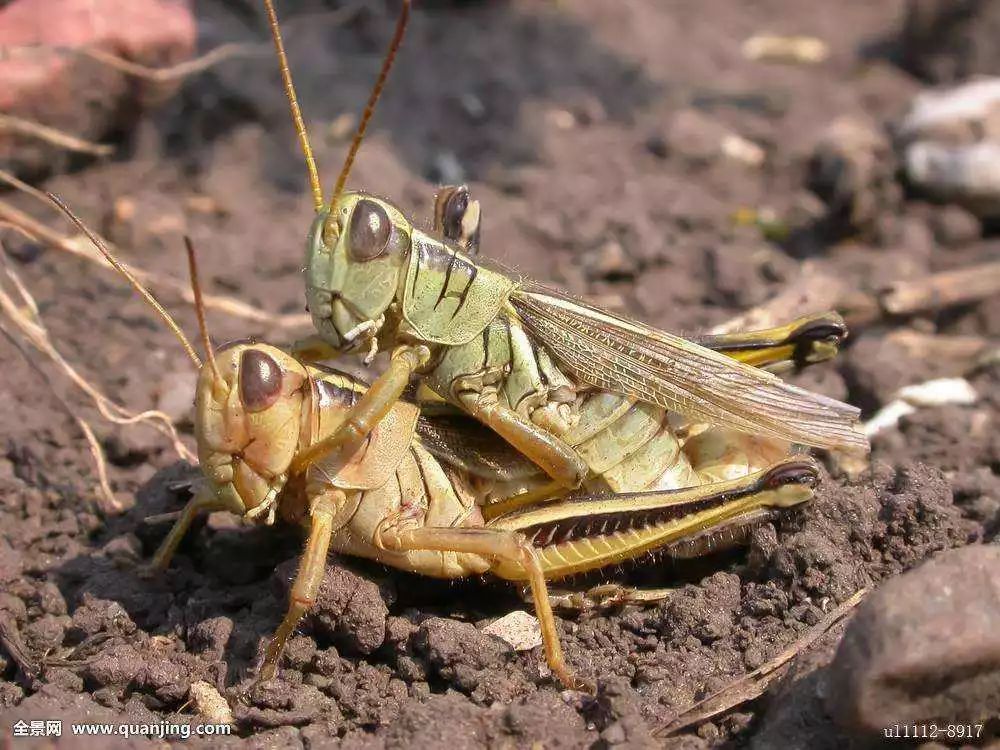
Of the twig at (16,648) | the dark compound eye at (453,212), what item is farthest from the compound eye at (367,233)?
the twig at (16,648)

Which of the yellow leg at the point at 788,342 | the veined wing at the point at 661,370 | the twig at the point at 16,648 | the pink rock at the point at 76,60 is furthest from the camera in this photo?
the pink rock at the point at 76,60

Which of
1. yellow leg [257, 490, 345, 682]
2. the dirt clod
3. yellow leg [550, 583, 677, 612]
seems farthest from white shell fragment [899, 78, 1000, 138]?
yellow leg [257, 490, 345, 682]

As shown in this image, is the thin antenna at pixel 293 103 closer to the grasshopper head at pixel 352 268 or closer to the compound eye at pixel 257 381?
the grasshopper head at pixel 352 268

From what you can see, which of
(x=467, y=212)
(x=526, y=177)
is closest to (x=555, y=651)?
(x=467, y=212)

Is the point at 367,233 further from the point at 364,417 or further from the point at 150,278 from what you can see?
the point at 150,278

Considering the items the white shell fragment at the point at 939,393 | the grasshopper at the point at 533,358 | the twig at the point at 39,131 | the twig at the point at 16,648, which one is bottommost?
the twig at the point at 16,648

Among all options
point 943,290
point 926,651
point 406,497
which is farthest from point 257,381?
point 943,290
